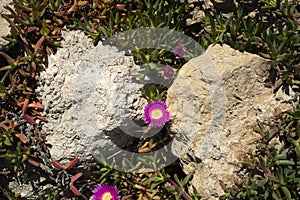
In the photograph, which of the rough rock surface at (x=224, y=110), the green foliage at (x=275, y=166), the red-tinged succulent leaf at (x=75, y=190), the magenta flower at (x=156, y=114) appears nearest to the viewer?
the green foliage at (x=275, y=166)

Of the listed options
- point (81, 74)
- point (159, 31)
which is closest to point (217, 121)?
point (159, 31)

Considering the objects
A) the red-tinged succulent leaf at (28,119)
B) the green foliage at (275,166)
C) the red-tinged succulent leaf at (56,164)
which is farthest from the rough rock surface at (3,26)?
the green foliage at (275,166)

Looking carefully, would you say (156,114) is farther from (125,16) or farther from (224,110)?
(125,16)

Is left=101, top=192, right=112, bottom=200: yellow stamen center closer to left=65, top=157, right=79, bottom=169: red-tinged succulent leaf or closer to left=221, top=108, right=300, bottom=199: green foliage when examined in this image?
left=65, top=157, right=79, bottom=169: red-tinged succulent leaf

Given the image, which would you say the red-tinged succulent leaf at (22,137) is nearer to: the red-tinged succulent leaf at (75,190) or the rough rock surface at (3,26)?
the red-tinged succulent leaf at (75,190)

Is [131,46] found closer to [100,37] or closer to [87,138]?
[100,37]

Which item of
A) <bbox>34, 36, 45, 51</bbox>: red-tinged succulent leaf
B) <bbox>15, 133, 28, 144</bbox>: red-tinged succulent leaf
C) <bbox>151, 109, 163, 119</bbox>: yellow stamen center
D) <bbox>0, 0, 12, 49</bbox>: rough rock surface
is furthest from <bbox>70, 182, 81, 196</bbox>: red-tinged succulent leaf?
<bbox>0, 0, 12, 49</bbox>: rough rock surface
